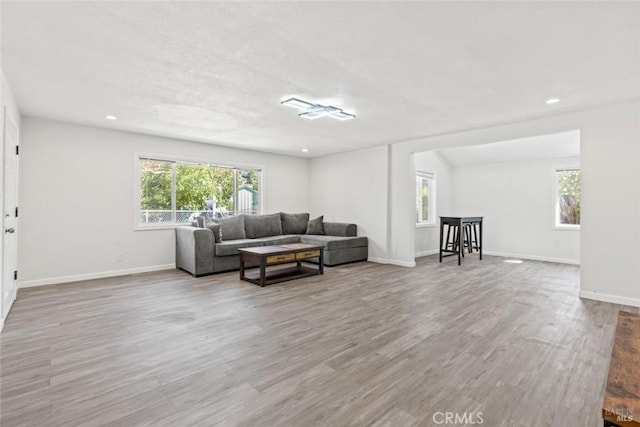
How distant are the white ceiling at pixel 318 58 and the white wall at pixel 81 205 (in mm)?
591

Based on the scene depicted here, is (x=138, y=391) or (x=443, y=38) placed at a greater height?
(x=443, y=38)

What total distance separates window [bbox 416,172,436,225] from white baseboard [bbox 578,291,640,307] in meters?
3.62

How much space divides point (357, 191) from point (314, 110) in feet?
10.5

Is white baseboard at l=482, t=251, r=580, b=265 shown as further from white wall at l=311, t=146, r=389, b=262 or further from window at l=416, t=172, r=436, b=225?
white wall at l=311, t=146, r=389, b=262

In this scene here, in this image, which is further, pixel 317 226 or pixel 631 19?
pixel 317 226

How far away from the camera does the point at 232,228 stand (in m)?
5.85

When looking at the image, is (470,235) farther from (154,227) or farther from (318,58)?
(154,227)

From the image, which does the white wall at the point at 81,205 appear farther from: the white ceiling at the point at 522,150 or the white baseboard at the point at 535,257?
the white baseboard at the point at 535,257

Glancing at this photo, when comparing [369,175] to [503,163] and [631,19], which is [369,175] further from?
[631,19]

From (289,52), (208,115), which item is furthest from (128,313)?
(289,52)

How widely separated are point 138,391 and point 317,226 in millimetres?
5196

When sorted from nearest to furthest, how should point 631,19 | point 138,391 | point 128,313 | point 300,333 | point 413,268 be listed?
point 138,391
point 631,19
point 300,333
point 128,313
point 413,268

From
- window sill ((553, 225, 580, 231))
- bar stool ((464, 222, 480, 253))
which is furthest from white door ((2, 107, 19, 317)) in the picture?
window sill ((553, 225, 580, 231))

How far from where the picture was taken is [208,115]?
4160 mm
